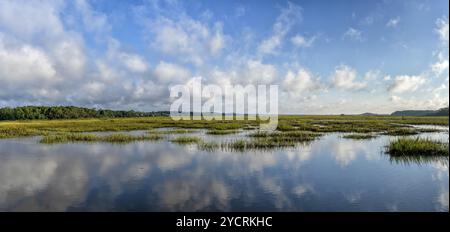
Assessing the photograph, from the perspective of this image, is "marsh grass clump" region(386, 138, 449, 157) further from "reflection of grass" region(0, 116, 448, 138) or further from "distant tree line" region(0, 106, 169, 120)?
"distant tree line" region(0, 106, 169, 120)

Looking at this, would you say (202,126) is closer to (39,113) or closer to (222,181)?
(222,181)

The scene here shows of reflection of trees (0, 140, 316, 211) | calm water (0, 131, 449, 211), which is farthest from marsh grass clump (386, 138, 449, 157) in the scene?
reflection of trees (0, 140, 316, 211)

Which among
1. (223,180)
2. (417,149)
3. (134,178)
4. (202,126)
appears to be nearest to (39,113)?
(202,126)

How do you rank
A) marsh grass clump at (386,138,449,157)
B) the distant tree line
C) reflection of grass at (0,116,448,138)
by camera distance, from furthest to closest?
the distant tree line → reflection of grass at (0,116,448,138) → marsh grass clump at (386,138,449,157)

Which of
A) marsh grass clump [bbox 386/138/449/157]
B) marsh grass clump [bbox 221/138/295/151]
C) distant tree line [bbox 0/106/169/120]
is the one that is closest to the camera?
marsh grass clump [bbox 386/138/449/157]

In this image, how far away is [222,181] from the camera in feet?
46.3

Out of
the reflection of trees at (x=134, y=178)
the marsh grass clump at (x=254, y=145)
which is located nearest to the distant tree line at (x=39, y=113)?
the reflection of trees at (x=134, y=178)

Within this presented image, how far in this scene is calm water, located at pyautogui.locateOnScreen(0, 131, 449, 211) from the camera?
36.0 feet

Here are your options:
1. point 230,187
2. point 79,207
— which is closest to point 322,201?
point 230,187

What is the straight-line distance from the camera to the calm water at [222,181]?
1097 cm

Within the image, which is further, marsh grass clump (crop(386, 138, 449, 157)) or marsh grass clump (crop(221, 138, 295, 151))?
marsh grass clump (crop(221, 138, 295, 151))

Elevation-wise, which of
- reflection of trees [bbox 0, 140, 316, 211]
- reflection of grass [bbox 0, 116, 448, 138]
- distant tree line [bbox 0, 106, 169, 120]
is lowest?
reflection of trees [bbox 0, 140, 316, 211]

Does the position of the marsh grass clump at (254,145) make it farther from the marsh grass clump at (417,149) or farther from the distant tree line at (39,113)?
the distant tree line at (39,113)
